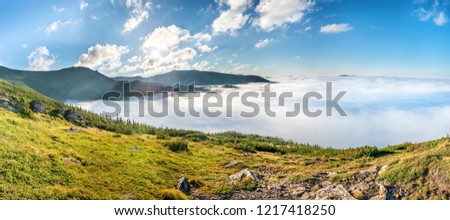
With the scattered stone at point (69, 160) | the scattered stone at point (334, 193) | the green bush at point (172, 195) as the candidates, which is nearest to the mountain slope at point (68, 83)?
the scattered stone at point (69, 160)

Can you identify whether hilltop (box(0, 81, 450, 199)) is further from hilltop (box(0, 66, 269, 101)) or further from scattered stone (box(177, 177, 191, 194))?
hilltop (box(0, 66, 269, 101))

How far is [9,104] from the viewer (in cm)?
2119

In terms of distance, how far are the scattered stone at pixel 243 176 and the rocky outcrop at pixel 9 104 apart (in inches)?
655

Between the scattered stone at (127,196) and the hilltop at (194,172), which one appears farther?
the scattered stone at (127,196)

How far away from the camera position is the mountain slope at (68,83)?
25487 mm

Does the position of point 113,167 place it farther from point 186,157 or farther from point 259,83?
point 259,83

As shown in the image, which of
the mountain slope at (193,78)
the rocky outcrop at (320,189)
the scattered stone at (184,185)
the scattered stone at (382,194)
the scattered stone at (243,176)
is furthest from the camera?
the mountain slope at (193,78)

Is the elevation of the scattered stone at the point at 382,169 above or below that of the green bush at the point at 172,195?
above

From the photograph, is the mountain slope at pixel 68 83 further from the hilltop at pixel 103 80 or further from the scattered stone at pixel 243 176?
the scattered stone at pixel 243 176

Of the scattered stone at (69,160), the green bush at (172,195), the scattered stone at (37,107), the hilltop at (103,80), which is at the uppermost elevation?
the hilltop at (103,80)

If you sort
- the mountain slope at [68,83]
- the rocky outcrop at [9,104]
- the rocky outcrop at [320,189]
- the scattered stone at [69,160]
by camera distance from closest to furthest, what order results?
1. the rocky outcrop at [320,189]
2. the scattered stone at [69,160]
3. the rocky outcrop at [9,104]
4. the mountain slope at [68,83]

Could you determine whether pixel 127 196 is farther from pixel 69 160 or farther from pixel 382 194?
pixel 382 194
